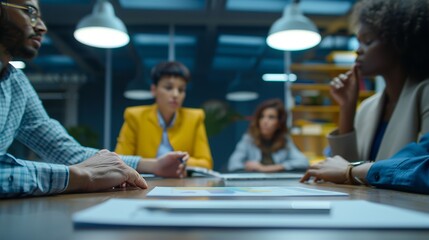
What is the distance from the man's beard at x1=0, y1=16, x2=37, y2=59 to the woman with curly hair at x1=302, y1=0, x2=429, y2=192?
917 millimetres

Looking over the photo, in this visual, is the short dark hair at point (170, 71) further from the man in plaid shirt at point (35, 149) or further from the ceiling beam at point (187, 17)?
the ceiling beam at point (187, 17)

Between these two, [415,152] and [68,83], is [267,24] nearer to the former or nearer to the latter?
[68,83]

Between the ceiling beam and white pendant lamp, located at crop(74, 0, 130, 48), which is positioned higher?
the ceiling beam

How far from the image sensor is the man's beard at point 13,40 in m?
0.96

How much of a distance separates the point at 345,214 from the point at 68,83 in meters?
5.84

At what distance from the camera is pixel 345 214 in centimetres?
35

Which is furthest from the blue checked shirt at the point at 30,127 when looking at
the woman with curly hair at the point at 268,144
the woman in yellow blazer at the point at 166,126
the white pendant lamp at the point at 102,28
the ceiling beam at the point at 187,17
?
the ceiling beam at the point at 187,17

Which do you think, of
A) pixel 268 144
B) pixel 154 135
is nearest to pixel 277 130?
pixel 268 144

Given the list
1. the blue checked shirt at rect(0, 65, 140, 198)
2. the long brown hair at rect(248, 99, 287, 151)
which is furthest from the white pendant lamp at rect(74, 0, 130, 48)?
the blue checked shirt at rect(0, 65, 140, 198)

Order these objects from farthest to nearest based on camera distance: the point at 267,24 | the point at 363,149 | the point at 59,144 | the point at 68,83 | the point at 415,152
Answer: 1. the point at 68,83
2. the point at 267,24
3. the point at 363,149
4. the point at 59,144
5. the point at 415,152

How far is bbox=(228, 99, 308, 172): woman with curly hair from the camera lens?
256 cm

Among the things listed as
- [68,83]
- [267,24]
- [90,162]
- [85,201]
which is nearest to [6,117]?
[90,162]

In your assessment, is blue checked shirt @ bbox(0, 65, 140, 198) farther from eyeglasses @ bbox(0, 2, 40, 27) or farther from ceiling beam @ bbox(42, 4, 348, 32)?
ceiling beam @ bbox(42, 4, 348, 32)

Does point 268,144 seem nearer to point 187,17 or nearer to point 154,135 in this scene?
point 154,135
